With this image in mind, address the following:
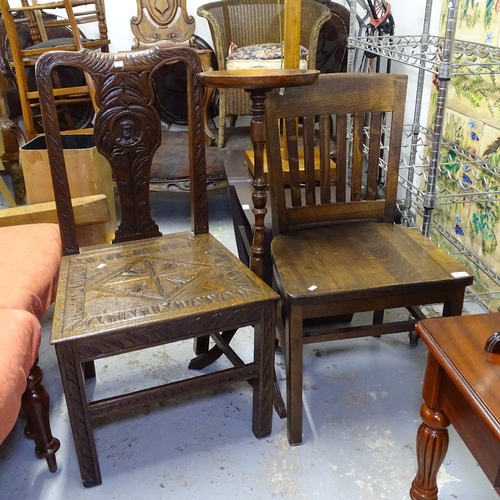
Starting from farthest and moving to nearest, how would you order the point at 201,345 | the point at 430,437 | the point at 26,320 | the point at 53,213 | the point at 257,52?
the point at 257,52
the point at 53,213
the point at 201,345
the point at 26,320
the point at 430,437

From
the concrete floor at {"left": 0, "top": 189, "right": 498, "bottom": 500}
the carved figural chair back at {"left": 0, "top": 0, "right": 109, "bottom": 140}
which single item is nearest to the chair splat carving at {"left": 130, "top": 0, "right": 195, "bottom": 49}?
the carved figural chair back at {"left": 0, "top": 0, "right": 109, "bottom": 140}

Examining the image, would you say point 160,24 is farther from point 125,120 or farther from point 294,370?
point 294,370

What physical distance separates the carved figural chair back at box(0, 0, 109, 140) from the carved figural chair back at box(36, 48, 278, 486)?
5.00 ft

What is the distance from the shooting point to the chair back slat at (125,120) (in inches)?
51.1

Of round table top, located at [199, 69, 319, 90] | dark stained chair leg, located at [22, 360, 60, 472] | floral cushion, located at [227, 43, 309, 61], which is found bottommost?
dark stained chair leg, located at [22, 360, 60, 472]

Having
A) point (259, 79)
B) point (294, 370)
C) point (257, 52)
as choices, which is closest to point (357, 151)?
point (259, 79)

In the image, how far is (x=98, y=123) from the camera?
1.34m

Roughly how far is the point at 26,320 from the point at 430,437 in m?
0.87

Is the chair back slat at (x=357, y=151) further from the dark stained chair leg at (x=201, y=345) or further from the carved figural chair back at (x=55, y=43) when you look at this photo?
the carved figural chair back at (x=55, y=43)

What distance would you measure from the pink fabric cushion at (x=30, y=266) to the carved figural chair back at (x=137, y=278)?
0.06m

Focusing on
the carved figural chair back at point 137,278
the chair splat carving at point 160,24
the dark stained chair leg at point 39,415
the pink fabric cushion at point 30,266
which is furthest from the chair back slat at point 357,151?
the chair splat carving at point 160,24

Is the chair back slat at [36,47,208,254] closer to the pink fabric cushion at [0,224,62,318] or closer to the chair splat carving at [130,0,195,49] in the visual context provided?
the pink fabric cushion at [0,224,62,318]

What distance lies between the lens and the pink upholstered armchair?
0.98 metres

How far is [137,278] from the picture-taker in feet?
4.18
